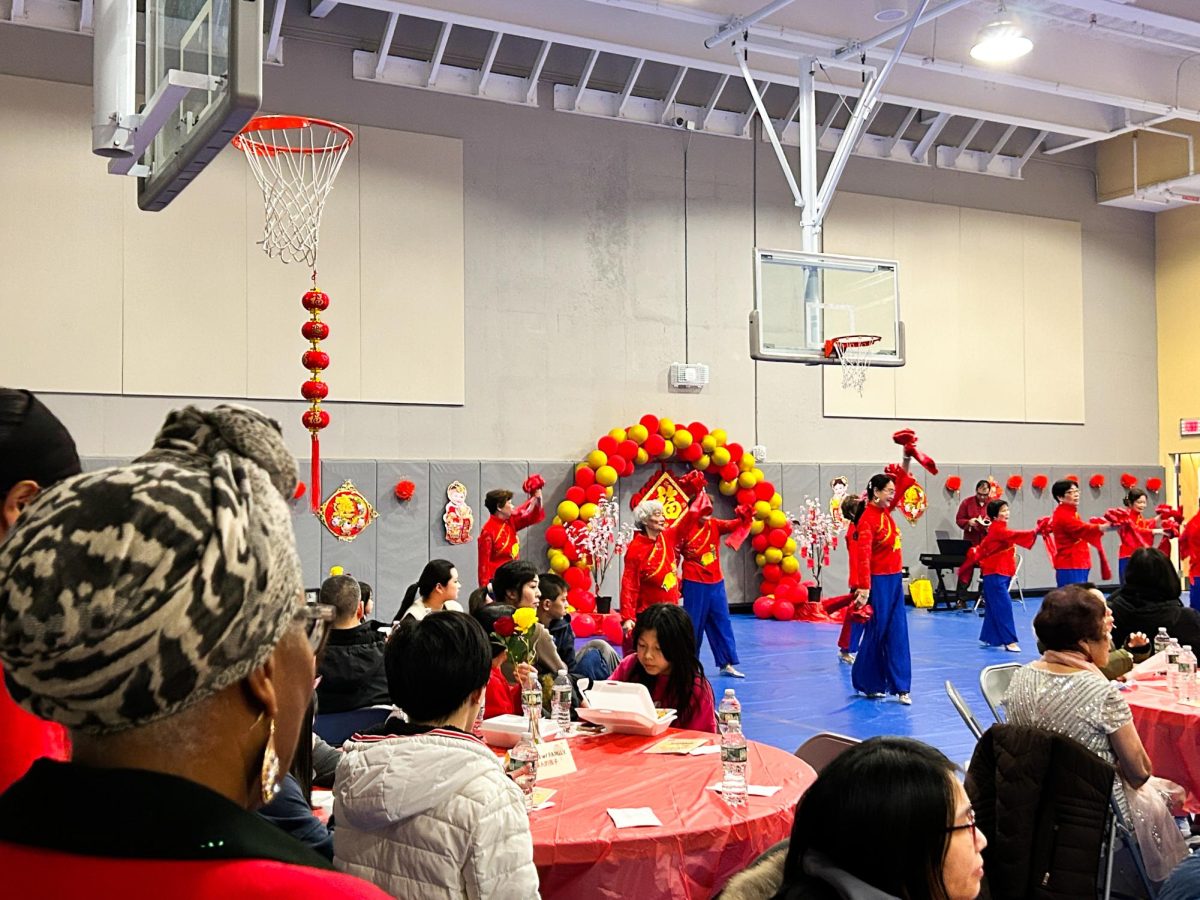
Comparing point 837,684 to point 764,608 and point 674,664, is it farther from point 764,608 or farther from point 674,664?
point 674,664

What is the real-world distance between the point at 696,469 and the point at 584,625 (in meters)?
3.13

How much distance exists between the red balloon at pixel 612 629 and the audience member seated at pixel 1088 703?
8.44m

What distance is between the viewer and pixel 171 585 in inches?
34.1

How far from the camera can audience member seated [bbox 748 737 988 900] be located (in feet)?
6.31

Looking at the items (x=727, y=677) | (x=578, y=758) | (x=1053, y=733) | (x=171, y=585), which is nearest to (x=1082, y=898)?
(x=1053, y=733)

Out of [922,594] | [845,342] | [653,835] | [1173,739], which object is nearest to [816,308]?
[845,342]

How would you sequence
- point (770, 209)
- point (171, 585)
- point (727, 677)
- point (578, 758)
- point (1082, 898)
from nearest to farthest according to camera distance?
1. point (171, 585)
2. point (1082, 898)
3. point (578, 758)
4. point (727, 677)
5. point (770, 209)

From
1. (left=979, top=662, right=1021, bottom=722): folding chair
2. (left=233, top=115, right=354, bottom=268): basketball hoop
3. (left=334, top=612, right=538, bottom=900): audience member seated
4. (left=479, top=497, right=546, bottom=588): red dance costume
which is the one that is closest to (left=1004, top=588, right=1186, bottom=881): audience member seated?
(left=979, top=662, right=1021, bottom=722): folding chair

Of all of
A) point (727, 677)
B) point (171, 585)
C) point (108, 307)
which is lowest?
point (727, 677)

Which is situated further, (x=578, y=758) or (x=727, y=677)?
(x=727, y=677)

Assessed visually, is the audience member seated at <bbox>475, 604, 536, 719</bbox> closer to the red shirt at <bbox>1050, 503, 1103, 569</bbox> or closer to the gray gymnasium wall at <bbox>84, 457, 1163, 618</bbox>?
the gray gymnasium wall at <bbox>84, 457, 1163, 618</bbox>

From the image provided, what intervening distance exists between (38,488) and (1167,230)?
21.4m

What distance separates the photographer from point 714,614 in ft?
34.1

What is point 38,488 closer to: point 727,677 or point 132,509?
point 132,509
